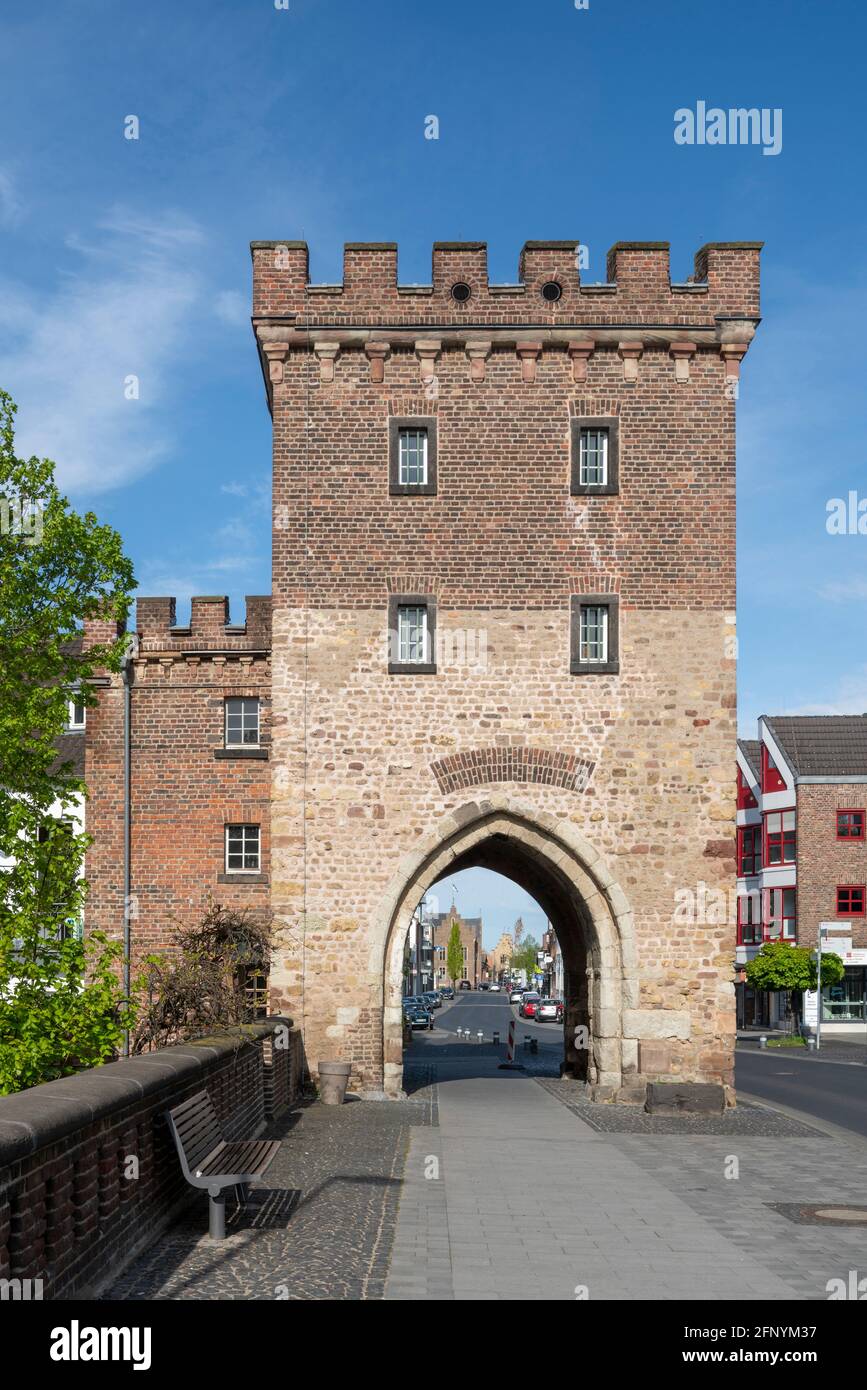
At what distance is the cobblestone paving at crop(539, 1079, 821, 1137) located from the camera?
1795cm

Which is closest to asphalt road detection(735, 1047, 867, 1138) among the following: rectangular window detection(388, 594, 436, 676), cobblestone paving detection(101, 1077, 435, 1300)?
cobblestone paving detection(101, 1077, 435, 1300)

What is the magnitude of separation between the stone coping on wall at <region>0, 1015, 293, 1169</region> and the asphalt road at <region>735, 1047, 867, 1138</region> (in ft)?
37.5

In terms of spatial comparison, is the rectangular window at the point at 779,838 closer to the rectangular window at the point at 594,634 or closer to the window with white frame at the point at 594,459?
the rectangular window at the point at 594,634

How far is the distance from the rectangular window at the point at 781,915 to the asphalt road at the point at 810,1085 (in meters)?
13.1

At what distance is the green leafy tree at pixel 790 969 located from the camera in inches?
1929

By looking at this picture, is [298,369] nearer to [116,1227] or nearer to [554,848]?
[554,848]

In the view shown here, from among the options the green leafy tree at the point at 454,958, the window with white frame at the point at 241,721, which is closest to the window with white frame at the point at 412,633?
the window with white frame at the point at 241,721

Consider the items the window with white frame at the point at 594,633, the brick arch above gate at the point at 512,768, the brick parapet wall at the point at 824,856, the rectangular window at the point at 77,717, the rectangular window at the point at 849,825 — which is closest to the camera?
the brick arch above gate at the point at 512,768

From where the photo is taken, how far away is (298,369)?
71.9 feet

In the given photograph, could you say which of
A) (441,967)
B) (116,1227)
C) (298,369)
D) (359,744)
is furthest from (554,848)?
(441,967)

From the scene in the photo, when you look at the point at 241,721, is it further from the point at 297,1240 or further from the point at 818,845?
the point at 818,845

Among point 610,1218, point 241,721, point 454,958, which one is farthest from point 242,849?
point 454,958

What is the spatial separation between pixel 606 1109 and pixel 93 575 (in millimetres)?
12951

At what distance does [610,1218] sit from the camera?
36.2 ft
